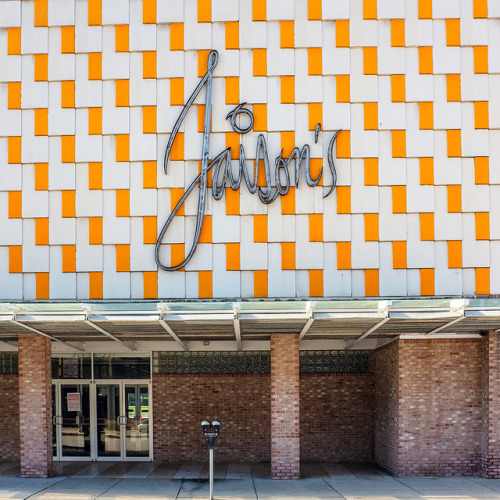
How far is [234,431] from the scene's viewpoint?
20.2 meters

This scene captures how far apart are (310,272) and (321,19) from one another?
18.6 ft

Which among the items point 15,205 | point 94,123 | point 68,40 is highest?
point 68,40

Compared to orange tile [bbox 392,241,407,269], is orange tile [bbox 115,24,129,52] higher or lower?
higher

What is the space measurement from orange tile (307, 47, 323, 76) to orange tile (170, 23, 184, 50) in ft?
9.36

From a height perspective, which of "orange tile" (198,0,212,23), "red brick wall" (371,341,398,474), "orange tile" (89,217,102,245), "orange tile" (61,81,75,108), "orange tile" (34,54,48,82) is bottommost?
"red brick wall" (371,341,398,474)

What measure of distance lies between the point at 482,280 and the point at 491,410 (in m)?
2.80

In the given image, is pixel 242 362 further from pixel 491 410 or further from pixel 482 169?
pixel 482 169

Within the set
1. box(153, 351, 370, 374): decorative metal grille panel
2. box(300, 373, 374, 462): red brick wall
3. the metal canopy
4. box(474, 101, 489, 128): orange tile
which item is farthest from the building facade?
box(153, 351, 370, 374): decorative metal grille panel

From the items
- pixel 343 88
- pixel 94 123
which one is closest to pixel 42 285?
pixel 94 123

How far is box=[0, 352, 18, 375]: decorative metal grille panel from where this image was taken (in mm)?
20438

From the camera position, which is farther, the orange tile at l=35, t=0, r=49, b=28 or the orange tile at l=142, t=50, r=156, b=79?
the orange tile at l=35, t=0, r=49, b=28

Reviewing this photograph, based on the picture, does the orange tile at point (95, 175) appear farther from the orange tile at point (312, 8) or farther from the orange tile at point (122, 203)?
the orange tile at point (312, 8)

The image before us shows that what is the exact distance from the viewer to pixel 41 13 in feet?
56.0

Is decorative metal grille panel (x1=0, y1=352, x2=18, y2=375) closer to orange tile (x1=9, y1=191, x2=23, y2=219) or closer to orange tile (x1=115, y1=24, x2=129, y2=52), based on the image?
orange tile (x1=9, y1=191, x2=23, y2=219)
